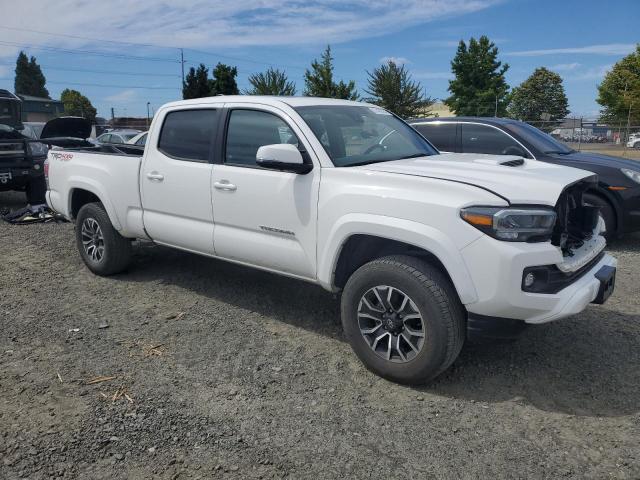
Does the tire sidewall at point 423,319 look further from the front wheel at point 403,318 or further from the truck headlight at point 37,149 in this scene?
the truck headlight at point 37,149

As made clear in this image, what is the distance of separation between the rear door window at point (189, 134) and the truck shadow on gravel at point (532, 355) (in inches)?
54.1

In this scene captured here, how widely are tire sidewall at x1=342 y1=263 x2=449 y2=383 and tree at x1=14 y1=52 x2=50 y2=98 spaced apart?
10541 centimetres

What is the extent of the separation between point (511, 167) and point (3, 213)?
909 cm

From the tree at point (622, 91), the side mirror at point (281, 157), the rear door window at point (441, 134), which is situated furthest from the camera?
the tree at point (622, 91)

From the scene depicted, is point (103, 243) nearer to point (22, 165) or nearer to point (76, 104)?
point (22, 165)

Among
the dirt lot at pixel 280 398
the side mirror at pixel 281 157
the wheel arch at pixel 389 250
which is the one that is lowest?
the dirt lot at pixel 280 398

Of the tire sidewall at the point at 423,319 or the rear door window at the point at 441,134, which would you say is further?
the rear door window at the point at 441,134

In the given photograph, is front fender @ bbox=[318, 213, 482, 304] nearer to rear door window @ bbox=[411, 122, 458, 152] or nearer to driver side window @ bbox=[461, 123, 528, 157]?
driver side window @ bbox=[461, 123, 528, 157]

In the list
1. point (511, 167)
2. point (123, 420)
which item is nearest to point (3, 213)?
point (123, 420)

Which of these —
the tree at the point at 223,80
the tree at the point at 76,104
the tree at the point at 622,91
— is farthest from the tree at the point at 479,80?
the tree at the point at 76,104

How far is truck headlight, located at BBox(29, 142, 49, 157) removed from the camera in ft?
32.7

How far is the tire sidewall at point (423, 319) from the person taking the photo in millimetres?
3229

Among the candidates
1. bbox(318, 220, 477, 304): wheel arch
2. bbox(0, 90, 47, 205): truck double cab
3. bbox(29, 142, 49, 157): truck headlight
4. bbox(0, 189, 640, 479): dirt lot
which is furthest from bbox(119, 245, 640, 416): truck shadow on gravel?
bbox(29, 142, 49, 157): truck headlight

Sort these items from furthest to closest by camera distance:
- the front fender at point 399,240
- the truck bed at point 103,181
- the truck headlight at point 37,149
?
the truck headlight at point 37,149 → the truck bed at point 103,181 → the front fender at point 399,240
